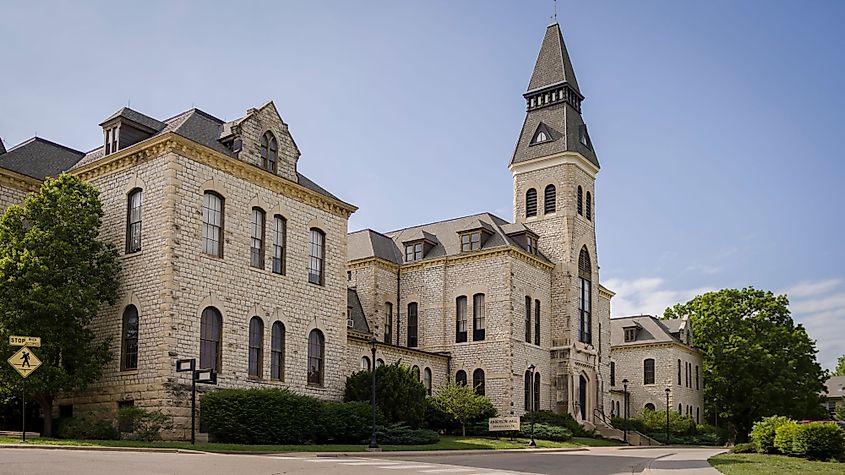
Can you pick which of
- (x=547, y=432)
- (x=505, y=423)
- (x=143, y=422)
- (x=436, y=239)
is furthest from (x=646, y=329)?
(x=143, y=422)

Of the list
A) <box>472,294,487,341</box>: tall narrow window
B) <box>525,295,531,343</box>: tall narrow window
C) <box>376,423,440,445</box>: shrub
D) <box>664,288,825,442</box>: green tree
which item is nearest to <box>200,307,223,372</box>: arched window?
<box>376,423,440,445</box>: shrub

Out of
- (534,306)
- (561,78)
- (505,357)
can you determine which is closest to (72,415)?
(505,357)

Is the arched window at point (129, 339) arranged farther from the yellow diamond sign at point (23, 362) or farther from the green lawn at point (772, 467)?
the green lawn at point (772, 467)

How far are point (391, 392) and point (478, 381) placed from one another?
42.8 feet

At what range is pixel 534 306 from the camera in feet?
166

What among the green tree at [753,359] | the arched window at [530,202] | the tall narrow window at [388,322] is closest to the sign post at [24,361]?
the tall narrow window at [388,322]

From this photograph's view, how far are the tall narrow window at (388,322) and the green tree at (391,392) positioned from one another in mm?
13474

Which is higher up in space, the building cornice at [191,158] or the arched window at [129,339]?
the building cornice at [191,158]

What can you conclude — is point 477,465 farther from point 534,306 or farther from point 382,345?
point 534,306

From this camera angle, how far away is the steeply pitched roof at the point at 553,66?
Result: 55406mm

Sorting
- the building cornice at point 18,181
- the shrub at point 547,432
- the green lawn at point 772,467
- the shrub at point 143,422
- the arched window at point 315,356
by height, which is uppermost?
the building cornice at point 18,181

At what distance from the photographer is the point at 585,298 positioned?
54.1 metres

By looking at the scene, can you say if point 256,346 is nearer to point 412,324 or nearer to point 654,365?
point 412,324

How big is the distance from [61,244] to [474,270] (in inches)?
1035
